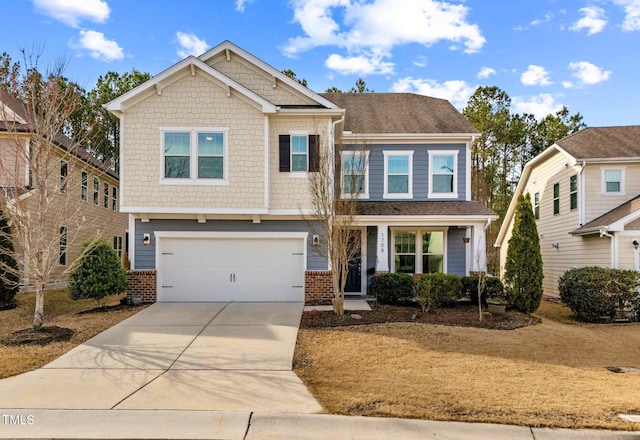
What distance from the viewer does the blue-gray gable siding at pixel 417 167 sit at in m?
14.8

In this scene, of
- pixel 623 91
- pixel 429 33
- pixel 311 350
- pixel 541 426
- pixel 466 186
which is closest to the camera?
pixel 541 426

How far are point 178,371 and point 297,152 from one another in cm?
735

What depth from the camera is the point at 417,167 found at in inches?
586

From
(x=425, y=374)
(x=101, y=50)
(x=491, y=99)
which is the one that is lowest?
(x=425, y=374)

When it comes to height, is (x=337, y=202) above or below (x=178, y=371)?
above

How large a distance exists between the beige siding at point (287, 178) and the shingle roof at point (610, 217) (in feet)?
30.3

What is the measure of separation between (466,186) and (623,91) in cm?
1169

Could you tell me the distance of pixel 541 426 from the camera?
183 inches

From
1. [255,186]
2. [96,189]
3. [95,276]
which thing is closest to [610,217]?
[255,186]

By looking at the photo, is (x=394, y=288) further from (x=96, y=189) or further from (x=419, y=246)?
(x=96, y=189)

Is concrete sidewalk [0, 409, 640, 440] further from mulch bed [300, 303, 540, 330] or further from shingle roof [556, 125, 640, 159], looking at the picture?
shingle roof [556, 125, 640, 159]

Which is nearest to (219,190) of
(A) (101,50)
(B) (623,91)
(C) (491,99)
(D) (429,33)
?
(A) (101,50)

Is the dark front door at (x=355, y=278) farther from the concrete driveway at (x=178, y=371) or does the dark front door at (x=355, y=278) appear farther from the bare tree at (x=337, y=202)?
the concrete driveway at (x=178, y=371)

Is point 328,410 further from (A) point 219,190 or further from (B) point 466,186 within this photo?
(B) point 466,186
